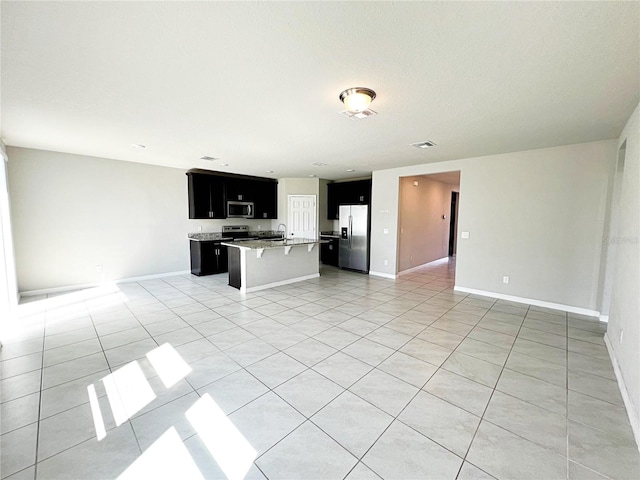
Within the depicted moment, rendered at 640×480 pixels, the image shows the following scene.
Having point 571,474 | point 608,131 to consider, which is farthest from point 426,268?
point 571,474

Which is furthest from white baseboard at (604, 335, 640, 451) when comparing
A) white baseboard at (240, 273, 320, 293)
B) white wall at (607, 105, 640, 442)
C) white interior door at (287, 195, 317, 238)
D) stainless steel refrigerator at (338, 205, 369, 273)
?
white interior door at (287, 195, 317, 238)

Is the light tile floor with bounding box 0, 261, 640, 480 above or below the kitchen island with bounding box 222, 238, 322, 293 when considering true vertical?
below

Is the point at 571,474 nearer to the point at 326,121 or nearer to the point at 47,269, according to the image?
the point at 326,121

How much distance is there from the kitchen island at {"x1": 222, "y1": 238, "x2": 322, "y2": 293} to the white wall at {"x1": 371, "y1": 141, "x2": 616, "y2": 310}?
10.4ft

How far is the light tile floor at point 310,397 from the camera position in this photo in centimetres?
153

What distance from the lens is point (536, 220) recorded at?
4203 millimetres

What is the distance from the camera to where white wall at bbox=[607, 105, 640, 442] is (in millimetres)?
1950

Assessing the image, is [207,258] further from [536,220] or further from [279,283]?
[536,220]

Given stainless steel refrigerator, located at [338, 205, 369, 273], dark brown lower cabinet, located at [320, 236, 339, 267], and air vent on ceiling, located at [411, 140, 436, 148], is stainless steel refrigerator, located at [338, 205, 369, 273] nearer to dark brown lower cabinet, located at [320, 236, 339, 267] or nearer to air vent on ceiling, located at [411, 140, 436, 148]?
dark brown lower cabinet, located at [320, 236, 339, 267]

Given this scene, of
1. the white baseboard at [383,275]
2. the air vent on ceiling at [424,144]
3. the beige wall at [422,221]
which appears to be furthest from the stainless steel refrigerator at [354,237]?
the air vent on ceiling at [424,144]

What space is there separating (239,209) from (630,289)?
692 centimetres

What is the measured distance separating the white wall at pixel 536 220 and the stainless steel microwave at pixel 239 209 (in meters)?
4.55

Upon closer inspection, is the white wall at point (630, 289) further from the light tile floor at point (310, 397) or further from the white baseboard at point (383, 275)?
the white baseboard at point (383, 275)

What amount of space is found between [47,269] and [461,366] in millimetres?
6637
